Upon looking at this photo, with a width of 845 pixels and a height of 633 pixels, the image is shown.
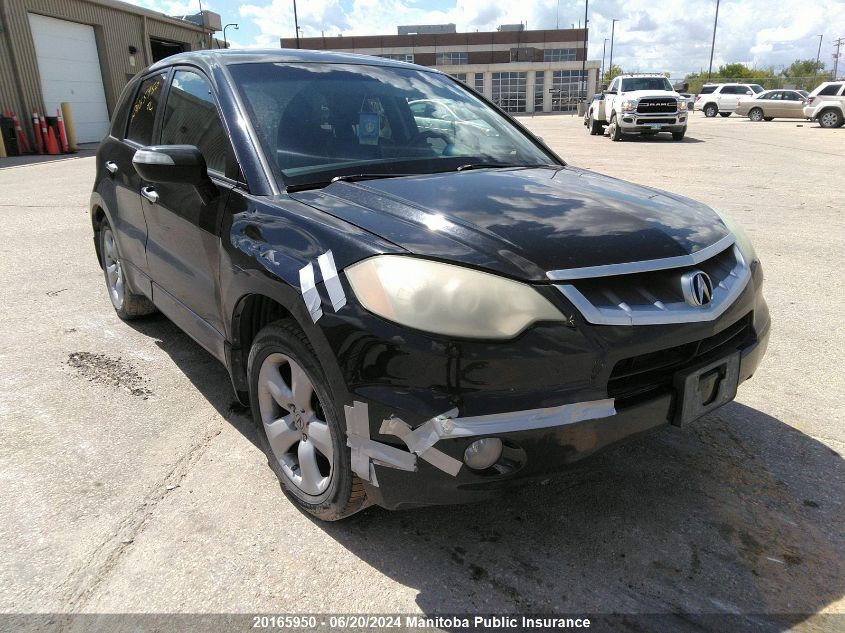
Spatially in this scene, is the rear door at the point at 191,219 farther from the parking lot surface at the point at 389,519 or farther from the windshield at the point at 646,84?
the windshield at the point at 646,84

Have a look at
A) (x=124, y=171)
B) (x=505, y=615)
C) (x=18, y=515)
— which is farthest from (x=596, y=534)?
(x=124, y=171)

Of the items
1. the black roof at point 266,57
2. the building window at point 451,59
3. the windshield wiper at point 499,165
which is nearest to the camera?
the windshield wiper at point 499,165

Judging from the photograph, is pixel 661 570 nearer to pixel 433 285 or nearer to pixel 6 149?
pixel 433 285

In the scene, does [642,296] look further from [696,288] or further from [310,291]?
[310,291]

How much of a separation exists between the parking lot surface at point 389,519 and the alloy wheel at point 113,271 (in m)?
0.65

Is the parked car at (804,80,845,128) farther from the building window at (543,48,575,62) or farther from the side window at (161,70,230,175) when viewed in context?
the building window at (543,48,575,62)

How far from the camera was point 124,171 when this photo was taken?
3898 mm

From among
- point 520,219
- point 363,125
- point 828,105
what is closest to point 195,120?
point 363,125

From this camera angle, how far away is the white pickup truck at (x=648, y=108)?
19.5 metres

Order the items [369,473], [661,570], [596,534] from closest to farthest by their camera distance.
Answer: [369,473] → [661,570] → [596,534]

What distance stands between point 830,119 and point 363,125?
30183 mm

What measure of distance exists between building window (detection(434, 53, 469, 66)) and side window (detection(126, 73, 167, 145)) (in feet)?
236

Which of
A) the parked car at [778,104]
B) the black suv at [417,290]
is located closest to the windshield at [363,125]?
the black suv at [417,290]

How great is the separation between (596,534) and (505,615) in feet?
1.76
